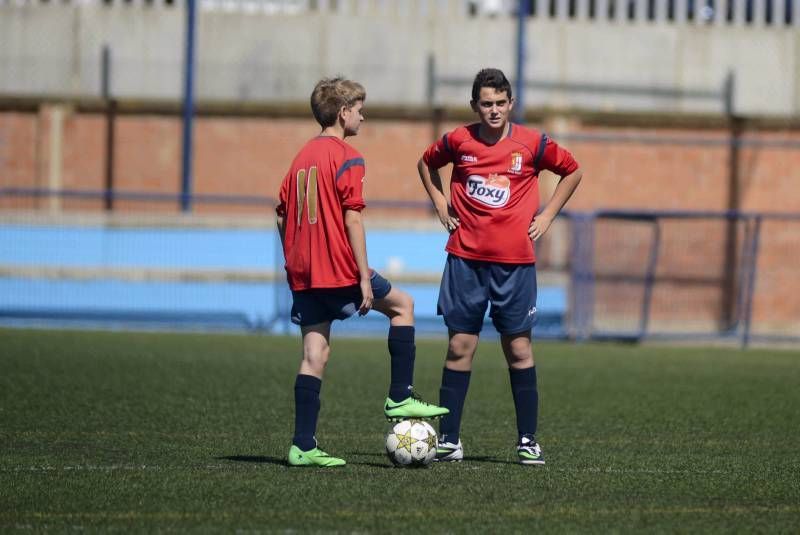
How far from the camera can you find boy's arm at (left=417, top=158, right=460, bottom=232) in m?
7.30

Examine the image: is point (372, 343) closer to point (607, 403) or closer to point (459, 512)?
point (607, 403)

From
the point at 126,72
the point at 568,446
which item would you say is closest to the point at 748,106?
the point at 126,72

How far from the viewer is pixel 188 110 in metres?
19.1

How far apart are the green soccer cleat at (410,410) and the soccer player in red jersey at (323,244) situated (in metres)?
0.01

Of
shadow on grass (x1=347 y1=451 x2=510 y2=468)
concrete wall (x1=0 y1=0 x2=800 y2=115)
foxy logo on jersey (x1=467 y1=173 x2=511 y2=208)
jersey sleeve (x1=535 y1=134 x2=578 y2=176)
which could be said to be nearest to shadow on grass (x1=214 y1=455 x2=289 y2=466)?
shadow on grass (x1=347 y1=451 x2=510 y2=468)

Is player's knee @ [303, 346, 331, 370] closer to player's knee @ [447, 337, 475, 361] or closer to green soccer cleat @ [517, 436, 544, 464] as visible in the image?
player's knee @ [447, 337, 475, 361]

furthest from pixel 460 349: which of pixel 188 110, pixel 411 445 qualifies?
pixel 188 110

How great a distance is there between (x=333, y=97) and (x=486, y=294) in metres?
1.22

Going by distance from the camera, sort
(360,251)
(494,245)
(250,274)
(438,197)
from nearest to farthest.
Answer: (360,251) → (494,245) → (438,197) → (250,274)

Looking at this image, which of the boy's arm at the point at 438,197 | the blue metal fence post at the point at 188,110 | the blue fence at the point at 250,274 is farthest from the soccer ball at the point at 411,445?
the blue metal fence post at the point at 188,110

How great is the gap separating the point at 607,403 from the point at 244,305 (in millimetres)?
8230

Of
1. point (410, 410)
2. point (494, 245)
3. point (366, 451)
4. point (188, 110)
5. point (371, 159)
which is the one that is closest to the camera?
point (410, 410)

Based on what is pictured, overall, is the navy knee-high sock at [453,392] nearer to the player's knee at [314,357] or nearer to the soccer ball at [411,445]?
the soccer ball at [411,445]

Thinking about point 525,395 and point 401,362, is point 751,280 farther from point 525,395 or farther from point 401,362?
point 401,362
